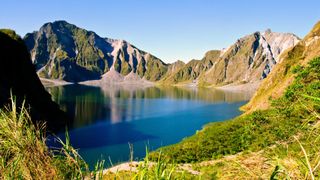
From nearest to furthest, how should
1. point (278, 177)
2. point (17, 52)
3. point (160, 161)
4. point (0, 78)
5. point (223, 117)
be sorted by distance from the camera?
point (278, 177)
point (160, 161)
point (0, 78)
point (17, 52)
point (223, 117)

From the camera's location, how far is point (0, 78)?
85.8 metres

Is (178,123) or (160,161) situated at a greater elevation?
(160,161)

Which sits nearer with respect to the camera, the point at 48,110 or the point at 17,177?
the point at 17,177

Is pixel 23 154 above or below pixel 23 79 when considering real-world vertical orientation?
below

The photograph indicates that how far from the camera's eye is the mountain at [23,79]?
9094 cm

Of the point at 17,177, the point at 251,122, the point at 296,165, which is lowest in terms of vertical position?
the point at 251,122

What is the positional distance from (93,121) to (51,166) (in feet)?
324

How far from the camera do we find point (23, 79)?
3927 inches

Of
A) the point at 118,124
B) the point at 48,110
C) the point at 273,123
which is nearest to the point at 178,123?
the point at 118,124

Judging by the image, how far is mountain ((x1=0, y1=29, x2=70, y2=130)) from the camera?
90938 millimetres

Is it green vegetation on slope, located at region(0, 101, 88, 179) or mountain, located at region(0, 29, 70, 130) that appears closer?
green vegetation on slope, located at region(0, 101, 88, 179)

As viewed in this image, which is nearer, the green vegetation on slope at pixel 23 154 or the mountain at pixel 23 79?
the green vegetation on slope at pixel 23 154

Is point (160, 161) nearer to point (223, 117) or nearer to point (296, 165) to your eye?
point (296, 165)

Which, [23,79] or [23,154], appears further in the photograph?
[23,79]
